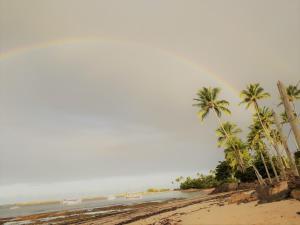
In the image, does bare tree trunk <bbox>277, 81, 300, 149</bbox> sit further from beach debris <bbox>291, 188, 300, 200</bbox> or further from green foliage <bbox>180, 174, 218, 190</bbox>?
green foliage <bbox>180, 174, 218, 190</bbox>

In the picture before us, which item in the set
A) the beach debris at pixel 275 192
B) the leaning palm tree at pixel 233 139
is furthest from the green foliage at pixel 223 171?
the beach debris at pixel 275 192

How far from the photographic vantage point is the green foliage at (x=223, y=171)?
79.8 meters

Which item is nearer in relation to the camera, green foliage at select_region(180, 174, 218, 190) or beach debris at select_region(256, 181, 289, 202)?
beach debris at select_region(256, 181, 289, 202)

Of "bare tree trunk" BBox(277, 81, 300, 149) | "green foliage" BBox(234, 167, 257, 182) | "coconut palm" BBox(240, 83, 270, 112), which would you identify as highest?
"coconut palm" BBox(240, 83, 270, 112)

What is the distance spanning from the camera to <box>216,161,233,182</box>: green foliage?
79812mm

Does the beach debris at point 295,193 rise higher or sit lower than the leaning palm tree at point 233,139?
lower

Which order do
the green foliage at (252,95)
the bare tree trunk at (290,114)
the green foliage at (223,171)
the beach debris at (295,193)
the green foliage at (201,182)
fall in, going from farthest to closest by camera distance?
the green foliage at (201,182)
the green foliage at (223,171)
the green foliage at (252,95)
the beach debris at (295,193)
the bare tree trunk at (290,114)

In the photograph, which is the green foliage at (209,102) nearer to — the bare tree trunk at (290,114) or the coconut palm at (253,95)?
the coconut palm at (253,95)

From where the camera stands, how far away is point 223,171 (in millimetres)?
82625

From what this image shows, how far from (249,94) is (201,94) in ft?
29.9

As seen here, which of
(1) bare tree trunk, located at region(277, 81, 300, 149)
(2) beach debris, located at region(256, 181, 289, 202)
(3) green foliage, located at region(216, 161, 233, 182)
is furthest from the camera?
(3) green foliage, located at region(216, 161, 233, 182)

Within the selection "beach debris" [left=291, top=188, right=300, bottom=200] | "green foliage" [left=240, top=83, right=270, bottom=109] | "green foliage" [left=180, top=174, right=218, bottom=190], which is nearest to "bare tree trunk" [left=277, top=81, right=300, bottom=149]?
"beach debris" [left=291, top=188, right=300, bottom=200]

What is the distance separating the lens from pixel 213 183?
332ft

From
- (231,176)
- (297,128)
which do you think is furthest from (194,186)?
(297,128)
